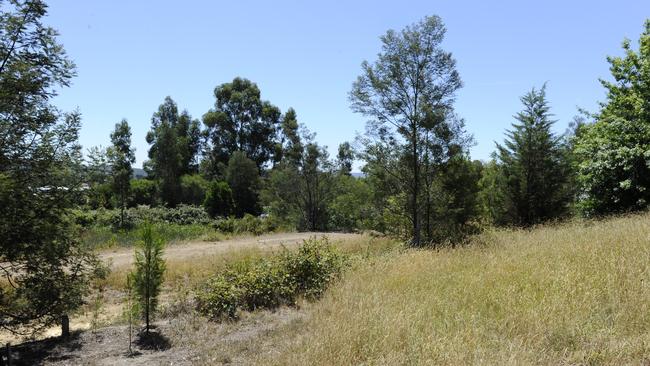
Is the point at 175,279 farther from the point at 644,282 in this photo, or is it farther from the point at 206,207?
the point at 206,207

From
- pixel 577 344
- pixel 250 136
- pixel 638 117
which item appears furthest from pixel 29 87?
pixel 250 136

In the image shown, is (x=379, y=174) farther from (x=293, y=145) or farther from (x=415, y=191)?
(x=293, y=145)

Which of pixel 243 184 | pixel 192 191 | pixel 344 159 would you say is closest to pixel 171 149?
pixel 192 191

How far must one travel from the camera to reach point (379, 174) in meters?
16.3

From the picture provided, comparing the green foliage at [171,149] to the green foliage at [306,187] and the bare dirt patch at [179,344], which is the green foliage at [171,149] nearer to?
the green foliage at [306,187]

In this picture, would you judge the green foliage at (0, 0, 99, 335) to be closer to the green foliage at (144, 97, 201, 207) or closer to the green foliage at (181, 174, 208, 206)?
the green foliage at (144, 97, 201, 207)

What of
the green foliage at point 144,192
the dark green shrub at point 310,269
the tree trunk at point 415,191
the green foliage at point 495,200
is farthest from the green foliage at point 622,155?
the green foliage at point 144,192

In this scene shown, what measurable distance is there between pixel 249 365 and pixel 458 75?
527 inches

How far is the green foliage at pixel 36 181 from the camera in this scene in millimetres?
6043

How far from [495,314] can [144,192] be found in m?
44.1

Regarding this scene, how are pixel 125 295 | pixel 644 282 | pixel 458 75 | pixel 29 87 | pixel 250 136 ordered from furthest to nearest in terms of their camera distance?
pixel 250 136 < pixel 458 75 < pixel 125 295 < pixel 29 87 < pixel 644 282

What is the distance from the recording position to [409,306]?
18.1ft

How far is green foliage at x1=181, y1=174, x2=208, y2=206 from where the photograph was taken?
46500 millimetres

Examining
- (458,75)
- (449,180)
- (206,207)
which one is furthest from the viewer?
(206,207)
